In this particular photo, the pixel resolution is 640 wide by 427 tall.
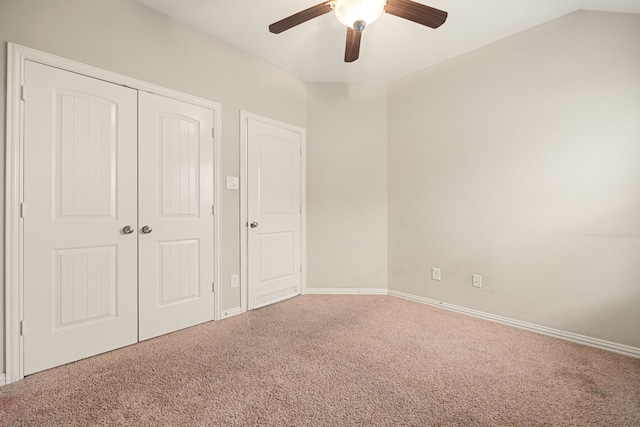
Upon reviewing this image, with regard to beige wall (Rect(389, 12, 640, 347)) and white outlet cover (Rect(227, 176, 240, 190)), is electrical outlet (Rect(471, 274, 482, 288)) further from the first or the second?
white outlet cover (Rect(227, 176, 240, 190))

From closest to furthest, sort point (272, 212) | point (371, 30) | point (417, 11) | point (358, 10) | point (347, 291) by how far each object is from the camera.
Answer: point (358, 10)
point (417, 11)
point (371, 30)
point (272, 212)
point (347, 291)

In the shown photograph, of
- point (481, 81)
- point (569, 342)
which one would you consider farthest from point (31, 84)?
point (569, 342)

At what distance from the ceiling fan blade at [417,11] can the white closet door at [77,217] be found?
6.57ft

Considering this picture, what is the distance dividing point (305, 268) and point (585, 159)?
288cm

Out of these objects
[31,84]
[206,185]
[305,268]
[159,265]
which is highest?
[31,84]

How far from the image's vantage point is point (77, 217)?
1.96 m

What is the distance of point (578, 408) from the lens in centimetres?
148

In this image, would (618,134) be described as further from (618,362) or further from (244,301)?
(244,301)

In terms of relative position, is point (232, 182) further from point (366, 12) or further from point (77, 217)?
point (366, 12)

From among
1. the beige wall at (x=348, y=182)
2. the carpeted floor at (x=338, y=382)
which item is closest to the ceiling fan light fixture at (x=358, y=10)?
the beige wall at (x=348, y=182)

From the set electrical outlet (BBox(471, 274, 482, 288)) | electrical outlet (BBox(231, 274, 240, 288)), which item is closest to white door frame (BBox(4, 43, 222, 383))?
electrical outlet (BBox(231, 274, 240, 288))

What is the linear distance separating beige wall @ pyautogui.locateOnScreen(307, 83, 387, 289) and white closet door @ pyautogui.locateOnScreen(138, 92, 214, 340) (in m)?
1.37

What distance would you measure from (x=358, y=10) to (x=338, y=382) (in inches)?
85.8

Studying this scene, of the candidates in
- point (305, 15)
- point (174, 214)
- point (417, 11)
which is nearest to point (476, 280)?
point (417, 11)
